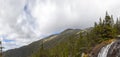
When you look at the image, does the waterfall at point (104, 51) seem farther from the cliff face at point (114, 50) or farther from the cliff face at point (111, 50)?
the cliff face at point (114, 50)

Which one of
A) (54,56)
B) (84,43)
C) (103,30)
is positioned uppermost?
(103,30)

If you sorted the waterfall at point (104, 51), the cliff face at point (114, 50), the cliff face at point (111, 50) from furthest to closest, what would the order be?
the waterfall at point (104, 51)
the cliff face at point (111, 50)
the cliff face at point (114, 50)

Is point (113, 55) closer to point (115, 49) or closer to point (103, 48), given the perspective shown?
point (115, 49)

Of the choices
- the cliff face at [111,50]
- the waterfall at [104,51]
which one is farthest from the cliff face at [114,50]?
the waterfall at [104,51]

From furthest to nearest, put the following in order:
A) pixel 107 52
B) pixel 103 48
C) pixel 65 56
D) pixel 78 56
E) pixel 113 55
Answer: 1. pixel 65 56
2. pixel 78 56
3. pixel 103 48
4. pixel 107 52
5. pixel 113 55

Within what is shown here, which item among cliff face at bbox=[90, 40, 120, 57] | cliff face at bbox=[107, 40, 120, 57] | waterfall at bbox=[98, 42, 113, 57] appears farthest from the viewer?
waterfall at bbox=[98, 42, 113, 57]

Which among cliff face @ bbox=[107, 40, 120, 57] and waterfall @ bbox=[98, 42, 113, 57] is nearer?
cliff face @ bbox=[107, 40, 120, 57]

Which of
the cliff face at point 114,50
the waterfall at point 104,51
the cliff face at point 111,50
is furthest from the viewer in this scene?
the waterfall at point 104,51

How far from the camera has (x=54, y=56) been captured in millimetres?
158250

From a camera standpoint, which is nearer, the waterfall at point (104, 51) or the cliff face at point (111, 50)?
the cliff face at point (111, 50)

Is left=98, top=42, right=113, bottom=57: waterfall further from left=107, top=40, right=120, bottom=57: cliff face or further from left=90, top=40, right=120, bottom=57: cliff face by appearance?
left=107, top=40, right=120, bottom=57: cliff face

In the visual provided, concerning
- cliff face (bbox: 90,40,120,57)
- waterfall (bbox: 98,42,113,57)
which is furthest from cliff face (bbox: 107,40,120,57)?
waterfall (bbox: 98,42,113,57)

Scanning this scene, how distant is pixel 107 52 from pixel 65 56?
70554 mm

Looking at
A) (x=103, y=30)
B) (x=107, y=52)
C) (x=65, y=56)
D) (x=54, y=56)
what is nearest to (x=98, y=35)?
(x=103, y=30)
